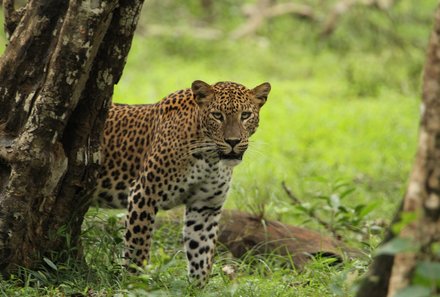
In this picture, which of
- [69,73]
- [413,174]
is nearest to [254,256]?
[69,73]

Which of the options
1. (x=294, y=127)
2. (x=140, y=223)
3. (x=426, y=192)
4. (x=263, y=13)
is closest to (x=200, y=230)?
(x=140, y=223)

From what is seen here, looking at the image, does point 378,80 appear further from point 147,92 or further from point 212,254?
point 212,254

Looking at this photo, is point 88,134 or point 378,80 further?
point 378,80

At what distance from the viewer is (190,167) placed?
7695mm

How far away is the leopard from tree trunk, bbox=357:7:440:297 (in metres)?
3.22

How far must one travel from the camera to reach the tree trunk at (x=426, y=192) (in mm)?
4141

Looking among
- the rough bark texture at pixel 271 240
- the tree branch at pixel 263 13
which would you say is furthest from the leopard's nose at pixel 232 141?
the tree branch at pixel 263 13

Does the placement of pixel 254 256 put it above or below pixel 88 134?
below

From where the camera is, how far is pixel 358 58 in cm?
1900

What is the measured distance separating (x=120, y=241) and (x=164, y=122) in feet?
4.22

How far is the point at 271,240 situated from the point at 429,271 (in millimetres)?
4863

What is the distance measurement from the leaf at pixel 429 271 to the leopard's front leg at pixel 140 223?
3903 mm

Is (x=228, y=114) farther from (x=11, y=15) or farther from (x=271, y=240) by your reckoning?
(x=11, y=15)

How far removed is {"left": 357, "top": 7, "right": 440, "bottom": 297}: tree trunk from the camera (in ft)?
13.6
